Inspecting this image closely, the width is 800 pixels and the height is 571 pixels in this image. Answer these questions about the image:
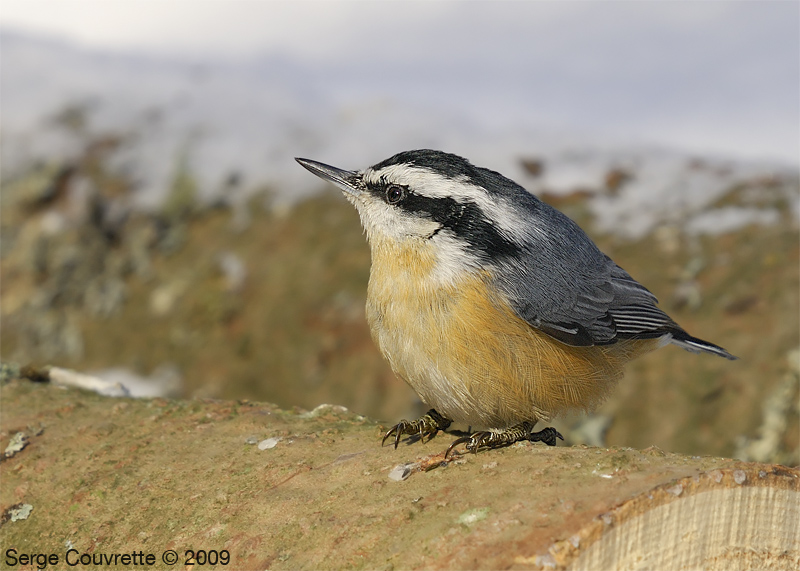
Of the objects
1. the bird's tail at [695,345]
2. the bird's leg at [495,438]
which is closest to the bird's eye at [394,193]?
the bird's leg at [495,438]

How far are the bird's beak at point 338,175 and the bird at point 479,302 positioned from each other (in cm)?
1

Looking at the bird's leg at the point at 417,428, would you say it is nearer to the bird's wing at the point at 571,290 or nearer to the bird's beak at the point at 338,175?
the bird's wing at the point at 571,290

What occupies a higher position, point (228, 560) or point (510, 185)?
point (510, 185)

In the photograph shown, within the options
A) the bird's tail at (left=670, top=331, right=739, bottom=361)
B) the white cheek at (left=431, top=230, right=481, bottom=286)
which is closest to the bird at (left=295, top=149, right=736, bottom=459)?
the white cheek at (left=431, top=230, right=481, bottom=286)

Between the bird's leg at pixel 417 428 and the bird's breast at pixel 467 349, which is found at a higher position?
the bird's breast at pixel 467 349

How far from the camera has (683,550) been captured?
2785mm

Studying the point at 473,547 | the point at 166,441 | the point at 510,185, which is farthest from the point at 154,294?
the point at 473,547

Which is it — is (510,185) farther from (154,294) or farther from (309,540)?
(154,294)

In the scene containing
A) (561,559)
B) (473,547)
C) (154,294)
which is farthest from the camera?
(154,294)

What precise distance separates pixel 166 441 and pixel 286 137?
7770 millimetres

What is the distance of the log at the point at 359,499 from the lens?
271cm

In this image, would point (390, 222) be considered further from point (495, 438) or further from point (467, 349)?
point (495, 438)

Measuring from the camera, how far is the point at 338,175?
14.7 feet

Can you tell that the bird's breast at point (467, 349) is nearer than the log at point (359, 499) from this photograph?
No
